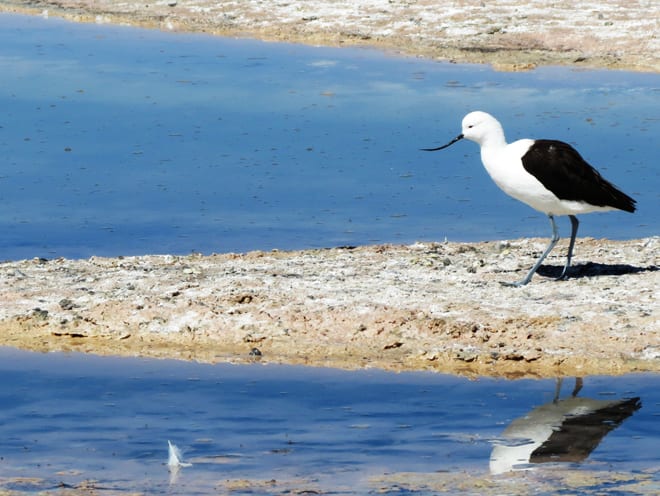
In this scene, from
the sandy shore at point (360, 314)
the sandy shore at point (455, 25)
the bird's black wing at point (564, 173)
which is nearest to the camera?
the sandy shore at point (360, 314)

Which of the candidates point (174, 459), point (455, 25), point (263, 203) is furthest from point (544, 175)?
point (455, 25)

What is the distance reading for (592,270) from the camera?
1084cm

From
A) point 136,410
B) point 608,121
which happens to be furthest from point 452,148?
point 136,410

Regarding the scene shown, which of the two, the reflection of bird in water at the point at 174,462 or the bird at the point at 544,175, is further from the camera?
the bird at the point at 544,175

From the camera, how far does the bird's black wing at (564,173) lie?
998 centimetres

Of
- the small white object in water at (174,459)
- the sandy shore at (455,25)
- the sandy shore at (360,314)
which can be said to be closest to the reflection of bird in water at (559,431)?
the sandy shore at (360,314)

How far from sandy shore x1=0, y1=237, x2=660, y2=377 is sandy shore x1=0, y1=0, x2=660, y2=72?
13222mm

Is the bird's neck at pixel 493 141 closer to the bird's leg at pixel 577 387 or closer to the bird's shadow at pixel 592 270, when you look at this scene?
the bird's shadow at pixel 592 270

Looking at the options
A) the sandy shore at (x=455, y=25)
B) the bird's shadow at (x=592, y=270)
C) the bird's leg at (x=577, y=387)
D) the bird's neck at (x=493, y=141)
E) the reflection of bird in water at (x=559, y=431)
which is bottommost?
the reflection of bird in water at (x=559, y=431)

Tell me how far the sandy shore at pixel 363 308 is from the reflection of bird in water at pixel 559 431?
72 centimetres

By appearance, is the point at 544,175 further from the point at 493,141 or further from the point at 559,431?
the point at 559,431

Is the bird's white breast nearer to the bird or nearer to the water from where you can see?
the bird

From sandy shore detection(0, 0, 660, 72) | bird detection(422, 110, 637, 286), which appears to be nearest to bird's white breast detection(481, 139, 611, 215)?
bird detection(422, 110, 637, 286)

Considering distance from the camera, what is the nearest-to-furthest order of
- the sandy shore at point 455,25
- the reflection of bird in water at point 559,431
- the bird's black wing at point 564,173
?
the reflection of bird in water at point 559,431, the bird's black wing at point 564,173, the sandy shore at point 455,25
